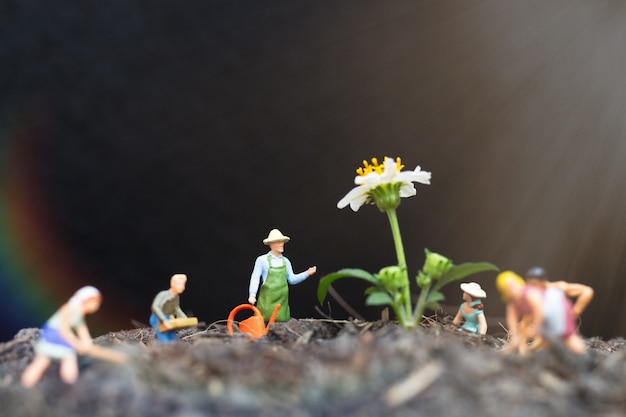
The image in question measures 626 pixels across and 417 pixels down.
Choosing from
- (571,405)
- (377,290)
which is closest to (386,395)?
(571,405)

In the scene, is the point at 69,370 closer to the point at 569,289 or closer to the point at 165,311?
the point at 165,311

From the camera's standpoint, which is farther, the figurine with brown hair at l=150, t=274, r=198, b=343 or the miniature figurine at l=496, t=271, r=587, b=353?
the figurine with brown hair at l=150, t=274, r=198, b=343

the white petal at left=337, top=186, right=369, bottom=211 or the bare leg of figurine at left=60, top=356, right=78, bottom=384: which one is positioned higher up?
the white petal at left=337, top=186, right=369, bottom=211

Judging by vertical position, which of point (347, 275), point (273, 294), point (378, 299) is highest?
point (273, 294)

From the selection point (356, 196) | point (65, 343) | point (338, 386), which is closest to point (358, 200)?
point (356, 196)

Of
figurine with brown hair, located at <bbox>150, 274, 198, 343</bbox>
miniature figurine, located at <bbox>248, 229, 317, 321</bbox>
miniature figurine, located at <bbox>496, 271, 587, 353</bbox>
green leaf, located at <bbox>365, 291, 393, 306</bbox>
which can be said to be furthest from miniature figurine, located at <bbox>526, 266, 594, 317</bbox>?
miniature figurine, located at <bbox>248, 229, 317, 321</bbox>

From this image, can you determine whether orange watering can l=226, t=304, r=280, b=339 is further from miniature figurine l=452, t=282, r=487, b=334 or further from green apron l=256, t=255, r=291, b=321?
miniature figurine l=452, t=282, r=487, b=334
